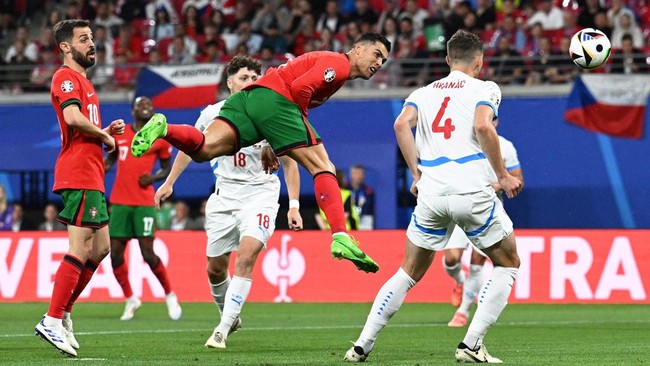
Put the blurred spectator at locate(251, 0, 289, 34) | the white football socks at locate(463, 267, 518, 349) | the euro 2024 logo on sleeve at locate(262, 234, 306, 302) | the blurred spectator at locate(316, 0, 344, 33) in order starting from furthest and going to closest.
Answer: the blurred spectator at locate(251, 0, 289, 34)
the blurred spectator at locate(316, 0, 344, 33)
the euro 2024 logo on sleeve at locate(262, 234, 306, 302)
the white football socks at locate(463, 267, 518, 349)

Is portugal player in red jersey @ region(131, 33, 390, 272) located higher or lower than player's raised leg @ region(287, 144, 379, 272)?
higher

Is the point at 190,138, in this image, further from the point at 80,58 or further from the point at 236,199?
the point at 236,199

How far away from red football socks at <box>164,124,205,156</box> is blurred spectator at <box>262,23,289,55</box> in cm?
1474

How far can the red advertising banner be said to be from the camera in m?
16.0

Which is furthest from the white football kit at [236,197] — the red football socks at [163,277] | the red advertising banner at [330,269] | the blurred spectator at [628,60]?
the blurred spectator at [628,60]

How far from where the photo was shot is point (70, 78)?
873 cm

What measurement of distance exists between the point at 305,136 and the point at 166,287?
230 inches

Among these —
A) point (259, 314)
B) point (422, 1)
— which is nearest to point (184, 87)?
point (422, 1)

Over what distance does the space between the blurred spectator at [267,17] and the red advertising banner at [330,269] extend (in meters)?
7.30

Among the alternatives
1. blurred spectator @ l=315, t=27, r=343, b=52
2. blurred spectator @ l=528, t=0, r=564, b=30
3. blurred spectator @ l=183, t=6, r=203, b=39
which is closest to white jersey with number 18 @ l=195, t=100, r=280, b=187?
blurred spectator @ l=315, t=27, r=343, b=52

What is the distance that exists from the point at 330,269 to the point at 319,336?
6.02 metres

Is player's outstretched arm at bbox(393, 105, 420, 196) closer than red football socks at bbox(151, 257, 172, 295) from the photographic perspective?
Yes

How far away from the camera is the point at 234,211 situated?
10023 millimetres

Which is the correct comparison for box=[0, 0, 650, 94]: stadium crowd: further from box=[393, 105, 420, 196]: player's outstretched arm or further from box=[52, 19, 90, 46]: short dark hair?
box=[52, 19, 90, 46]: short dark hair
